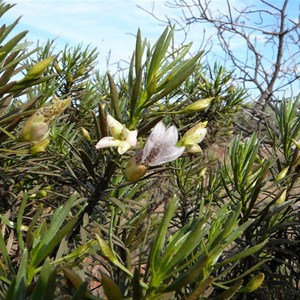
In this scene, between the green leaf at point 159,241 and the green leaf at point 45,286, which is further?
the green leaf at point 159,241

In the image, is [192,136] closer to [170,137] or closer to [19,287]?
[170,137]

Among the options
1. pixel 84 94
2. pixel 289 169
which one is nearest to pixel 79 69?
pixel 84 94

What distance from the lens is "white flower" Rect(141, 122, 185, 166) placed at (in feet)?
2.61

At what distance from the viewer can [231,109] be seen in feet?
7.77

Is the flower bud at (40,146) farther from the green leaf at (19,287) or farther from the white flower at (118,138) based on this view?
the green leaf at (19,287)

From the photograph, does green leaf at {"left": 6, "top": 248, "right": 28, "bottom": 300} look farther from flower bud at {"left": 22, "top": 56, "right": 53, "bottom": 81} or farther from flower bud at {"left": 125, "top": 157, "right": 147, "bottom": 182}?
flower bud at {"left": 22, "top": 56, "right": 53, "bottom": 81}

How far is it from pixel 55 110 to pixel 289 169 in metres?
0.64

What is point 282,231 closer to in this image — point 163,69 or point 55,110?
point 163,69

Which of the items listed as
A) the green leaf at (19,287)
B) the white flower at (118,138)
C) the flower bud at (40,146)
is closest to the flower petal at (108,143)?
the white flower at (118,138)

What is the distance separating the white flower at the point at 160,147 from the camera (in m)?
0.80

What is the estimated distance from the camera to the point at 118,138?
33.3 inches

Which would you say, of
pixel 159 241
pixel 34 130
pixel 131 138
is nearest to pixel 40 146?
pixel 34 130

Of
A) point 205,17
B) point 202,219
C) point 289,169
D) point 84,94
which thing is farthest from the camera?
point 205,17

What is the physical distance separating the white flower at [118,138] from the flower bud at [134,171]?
0.03 meters
